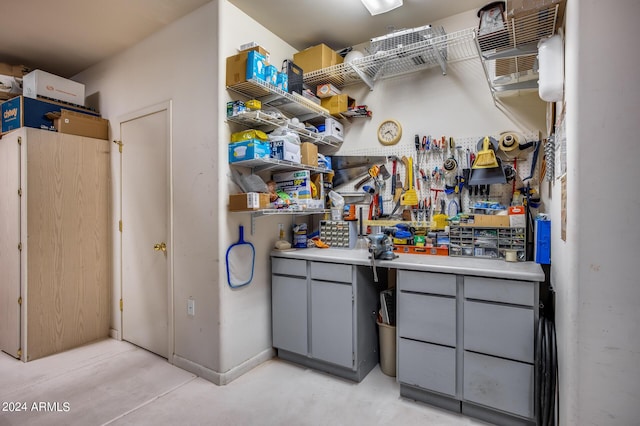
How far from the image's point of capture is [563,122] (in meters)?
1.56

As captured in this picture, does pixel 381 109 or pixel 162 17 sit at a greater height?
pixel 162 17

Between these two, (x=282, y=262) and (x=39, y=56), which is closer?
(x=282, y=262)

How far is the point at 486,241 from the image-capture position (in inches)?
91.2

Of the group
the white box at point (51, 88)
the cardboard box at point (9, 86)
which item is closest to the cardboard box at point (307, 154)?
the white box at point (51, 88)

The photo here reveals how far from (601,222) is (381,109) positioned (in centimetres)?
214

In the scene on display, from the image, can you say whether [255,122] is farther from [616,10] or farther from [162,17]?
[616,10]

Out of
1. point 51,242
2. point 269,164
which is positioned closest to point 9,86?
point 51,242

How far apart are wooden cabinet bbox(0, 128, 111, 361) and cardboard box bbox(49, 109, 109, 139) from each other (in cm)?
7

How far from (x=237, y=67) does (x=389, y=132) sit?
1434mm

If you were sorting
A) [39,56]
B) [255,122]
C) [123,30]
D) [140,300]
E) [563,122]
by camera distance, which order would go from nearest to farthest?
[563,122], [255,122], [123,30], [140,300], [39,56]

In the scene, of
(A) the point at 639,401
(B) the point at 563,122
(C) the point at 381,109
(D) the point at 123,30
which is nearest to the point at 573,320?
(A) the point at 639,401

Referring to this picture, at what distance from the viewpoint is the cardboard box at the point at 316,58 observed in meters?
2.86

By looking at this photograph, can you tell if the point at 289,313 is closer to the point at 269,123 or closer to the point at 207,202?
the point at 207,202

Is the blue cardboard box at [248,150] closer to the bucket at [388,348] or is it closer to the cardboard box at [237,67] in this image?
the cardboard box at [237,67]
